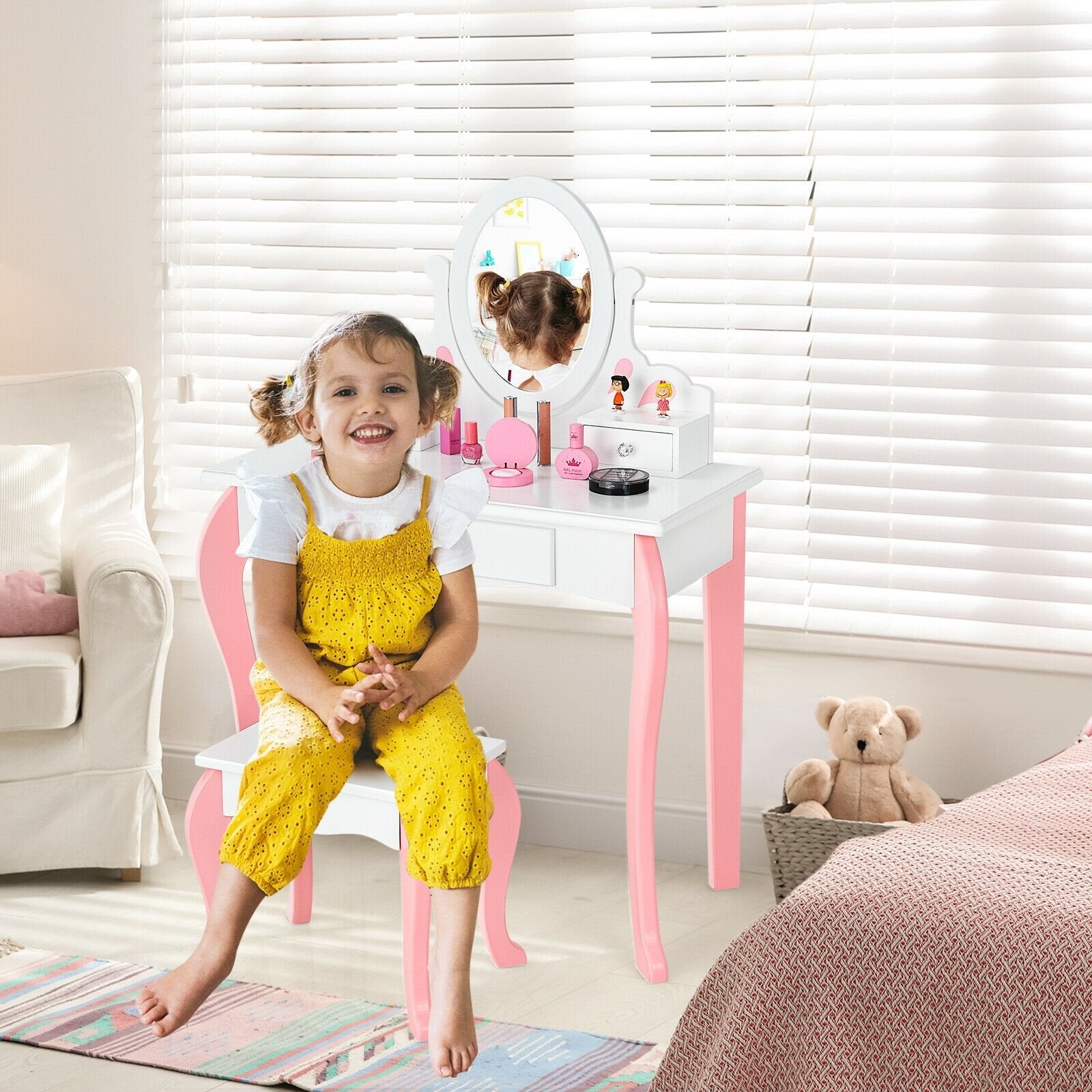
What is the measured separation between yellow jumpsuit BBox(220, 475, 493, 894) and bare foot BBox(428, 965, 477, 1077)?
7cm

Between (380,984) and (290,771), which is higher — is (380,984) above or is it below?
below

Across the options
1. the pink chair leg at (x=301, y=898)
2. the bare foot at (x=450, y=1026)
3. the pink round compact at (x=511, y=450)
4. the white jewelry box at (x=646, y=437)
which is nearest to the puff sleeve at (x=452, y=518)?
the bare foot at (x=450, y=1026)

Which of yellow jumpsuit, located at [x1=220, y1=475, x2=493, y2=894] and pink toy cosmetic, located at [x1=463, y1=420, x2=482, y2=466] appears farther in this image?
pink toy cosmetic, located at [x1=463, y1=420, x2=482, y2=466]

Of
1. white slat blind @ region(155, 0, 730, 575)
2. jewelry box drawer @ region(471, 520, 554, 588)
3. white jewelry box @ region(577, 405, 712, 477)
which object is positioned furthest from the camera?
white slat blind @ region(155, 0, 730, 575)

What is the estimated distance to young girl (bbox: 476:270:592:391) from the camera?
200 cm

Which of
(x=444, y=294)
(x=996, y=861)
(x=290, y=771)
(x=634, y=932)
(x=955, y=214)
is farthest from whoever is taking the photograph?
(x=955, y=214)

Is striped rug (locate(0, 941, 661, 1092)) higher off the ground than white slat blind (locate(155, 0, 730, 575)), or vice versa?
white slat blind (locate(155, 0, 730, 575))

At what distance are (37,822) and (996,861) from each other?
173 centimetres

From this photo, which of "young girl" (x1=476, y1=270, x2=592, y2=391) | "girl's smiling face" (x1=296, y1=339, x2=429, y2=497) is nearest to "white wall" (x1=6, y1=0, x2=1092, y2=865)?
"young girl" (x1=476, y1=270, x2=592, y2=391)

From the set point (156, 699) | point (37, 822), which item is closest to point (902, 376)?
point (156, 699)

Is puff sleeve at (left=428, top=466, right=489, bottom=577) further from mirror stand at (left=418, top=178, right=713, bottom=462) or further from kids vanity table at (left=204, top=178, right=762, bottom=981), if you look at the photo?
mirror stand at (left=418, top=178, right=713, bottom=462)

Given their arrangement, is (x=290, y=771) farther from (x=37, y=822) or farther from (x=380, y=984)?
(x=37, y=822)

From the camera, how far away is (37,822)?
2.66 m

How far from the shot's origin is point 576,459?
2.16m
